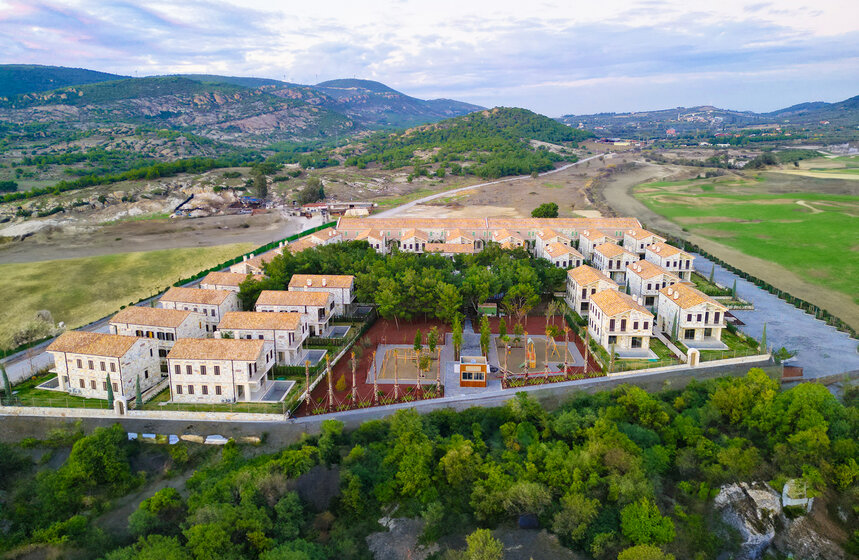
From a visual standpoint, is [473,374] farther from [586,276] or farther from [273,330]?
[586,276]

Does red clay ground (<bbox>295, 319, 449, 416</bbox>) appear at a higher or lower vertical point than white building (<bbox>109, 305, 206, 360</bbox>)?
lower

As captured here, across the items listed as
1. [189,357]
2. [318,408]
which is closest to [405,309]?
[318,408]

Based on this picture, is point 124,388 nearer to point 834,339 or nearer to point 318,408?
point 318,408

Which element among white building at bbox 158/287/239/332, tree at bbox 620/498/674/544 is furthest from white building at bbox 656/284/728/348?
white building at bbox 158/287/239/332

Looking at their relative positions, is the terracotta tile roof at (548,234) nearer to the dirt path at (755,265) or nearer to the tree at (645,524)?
the dirt path at (755,265)

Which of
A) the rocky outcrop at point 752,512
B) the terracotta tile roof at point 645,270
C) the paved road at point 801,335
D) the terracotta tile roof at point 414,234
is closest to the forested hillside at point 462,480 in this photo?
the rocky outcrop at point 752,512

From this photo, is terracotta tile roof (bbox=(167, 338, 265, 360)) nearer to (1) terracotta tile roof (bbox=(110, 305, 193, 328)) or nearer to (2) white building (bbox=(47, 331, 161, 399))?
(2) white building (bbox=(47, 331, 161, 399))
